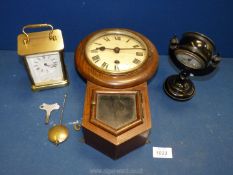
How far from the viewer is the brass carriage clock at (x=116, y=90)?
1.12 meters

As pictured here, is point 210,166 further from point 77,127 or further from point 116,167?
point 77,127

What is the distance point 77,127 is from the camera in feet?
4.22

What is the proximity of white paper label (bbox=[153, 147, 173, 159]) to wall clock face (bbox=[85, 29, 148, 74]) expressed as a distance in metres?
0.37

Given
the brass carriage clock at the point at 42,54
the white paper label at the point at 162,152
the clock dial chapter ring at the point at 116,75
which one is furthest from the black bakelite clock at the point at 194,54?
the brass carriage clock at the point at 42,54

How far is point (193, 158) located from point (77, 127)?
53 cm

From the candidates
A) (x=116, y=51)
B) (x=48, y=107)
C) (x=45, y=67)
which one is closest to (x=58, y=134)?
(x=48, y=107)

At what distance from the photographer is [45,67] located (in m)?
1.31

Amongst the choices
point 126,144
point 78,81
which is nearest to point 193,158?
point 126,144

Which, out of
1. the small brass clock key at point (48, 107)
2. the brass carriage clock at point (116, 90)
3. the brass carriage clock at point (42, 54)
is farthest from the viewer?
the small brass clock key at point (48, 107)

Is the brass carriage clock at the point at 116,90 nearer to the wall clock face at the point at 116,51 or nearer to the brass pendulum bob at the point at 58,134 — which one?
the wall clock face at the point at 116,51

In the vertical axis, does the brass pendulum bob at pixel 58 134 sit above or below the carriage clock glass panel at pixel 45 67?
below

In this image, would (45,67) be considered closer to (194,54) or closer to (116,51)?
(116,51)

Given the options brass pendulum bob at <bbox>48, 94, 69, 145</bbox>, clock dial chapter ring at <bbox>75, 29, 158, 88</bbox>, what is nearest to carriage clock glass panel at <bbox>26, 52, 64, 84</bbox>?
clock dial chapter ring at <bbox>75, 29, 158, 88</bbox>

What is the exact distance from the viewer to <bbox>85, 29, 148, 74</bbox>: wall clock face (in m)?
1.24
